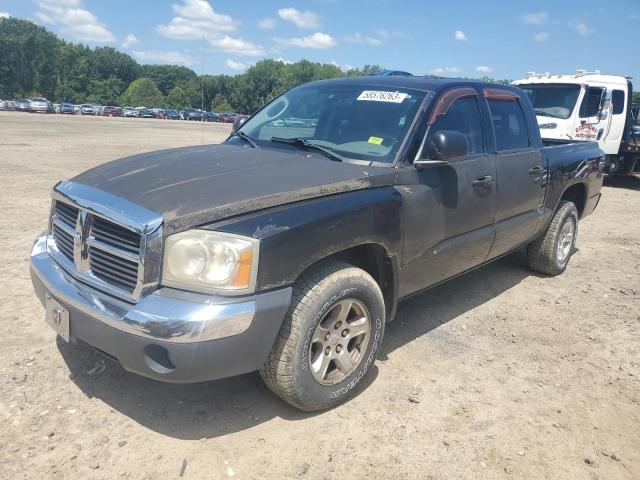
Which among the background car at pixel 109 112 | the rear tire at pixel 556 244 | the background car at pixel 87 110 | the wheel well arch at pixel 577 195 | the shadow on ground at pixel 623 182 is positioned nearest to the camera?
the rear tire at pixel 556 244

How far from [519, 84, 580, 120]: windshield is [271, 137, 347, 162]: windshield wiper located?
31.9ft

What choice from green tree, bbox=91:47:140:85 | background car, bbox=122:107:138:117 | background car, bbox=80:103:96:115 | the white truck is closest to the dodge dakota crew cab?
the white truck

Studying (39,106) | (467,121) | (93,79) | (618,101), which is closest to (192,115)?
(39,106)

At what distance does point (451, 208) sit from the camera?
357 cm

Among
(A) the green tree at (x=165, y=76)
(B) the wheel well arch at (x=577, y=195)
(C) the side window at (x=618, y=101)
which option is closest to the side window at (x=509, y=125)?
(B) the wheel well arch at (x=577, y=195)

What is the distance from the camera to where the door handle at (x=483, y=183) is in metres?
3.78

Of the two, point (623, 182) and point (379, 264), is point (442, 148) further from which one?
point (623, 182)

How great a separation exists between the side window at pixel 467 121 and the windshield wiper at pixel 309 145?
81 cm

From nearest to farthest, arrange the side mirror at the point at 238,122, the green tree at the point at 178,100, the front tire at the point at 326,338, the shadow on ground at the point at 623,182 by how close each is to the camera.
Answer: the front tire at the point at 326,338
the side mirror at the point at 238,122
the shadow on ground at the point at 623,182
the green tree at the point at 178,100

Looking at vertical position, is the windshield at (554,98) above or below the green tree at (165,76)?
above

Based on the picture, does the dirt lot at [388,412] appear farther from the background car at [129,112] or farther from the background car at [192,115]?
the background car at [129,112]

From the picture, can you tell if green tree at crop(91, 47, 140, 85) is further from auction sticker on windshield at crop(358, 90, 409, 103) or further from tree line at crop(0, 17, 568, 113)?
auction sticker on windshield at crop(358, 90, 409, 103)

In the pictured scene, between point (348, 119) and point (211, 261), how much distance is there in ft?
5.66

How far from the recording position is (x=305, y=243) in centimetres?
258
